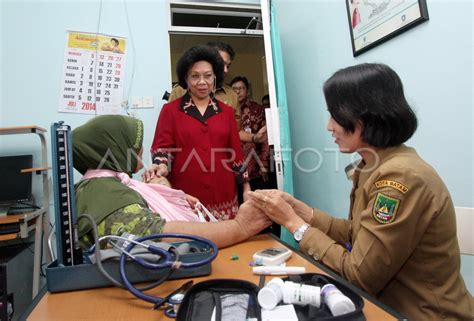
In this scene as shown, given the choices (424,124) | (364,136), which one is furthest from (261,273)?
(424,124)

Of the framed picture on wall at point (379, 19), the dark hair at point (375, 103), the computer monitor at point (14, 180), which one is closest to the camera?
the dark hair at point (375, 103)

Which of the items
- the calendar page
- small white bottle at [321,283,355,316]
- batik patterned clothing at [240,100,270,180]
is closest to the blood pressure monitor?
small white bottle at [321,283,355,316]

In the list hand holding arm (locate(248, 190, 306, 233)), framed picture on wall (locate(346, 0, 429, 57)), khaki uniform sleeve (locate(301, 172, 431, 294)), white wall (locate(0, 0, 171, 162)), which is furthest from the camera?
white wall (locate(0, 0, 171, 162))

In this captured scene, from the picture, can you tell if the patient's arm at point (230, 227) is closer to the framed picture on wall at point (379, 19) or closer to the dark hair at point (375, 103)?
the dark hair at point (375, 103)

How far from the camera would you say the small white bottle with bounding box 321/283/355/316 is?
0.55 metres

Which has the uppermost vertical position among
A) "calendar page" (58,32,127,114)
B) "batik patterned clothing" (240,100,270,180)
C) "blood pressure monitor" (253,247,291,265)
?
"calendar page" (58,32,127,114)

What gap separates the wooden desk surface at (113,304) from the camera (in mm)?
607

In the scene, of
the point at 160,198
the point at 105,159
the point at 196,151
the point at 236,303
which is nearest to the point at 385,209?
the point at 236,303

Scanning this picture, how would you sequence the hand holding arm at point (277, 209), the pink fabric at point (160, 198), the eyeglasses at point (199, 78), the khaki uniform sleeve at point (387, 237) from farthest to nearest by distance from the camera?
the eyeglasses at point (199, 78)
the pink fabric at point (160, 198)
the hand holding arm at point (277, 209)
the khaki uniform sleeve at point (387, 237)

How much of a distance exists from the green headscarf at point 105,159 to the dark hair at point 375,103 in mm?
673

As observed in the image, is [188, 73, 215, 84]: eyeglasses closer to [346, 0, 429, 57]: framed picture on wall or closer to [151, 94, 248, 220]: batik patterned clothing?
[151, 94, 248, 220]: batik patterned clothing

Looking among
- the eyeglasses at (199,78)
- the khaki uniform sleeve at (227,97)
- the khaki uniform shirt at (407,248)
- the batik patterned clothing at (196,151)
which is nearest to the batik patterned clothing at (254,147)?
the khaki uniform sleeve at (227,97)

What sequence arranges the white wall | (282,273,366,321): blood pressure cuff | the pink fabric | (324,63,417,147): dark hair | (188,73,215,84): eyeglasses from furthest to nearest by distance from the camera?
1. the white wall
2. (188,73,215,84): eyeglasses
3. the pink fabric
4. (324,63,417,147): dark hair
5. (282,273,366,321): blood pressure cuff

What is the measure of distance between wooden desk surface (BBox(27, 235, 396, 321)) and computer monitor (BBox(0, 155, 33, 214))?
76.3 inches
